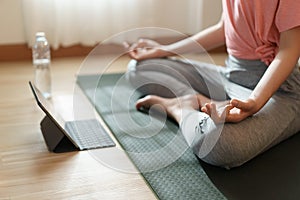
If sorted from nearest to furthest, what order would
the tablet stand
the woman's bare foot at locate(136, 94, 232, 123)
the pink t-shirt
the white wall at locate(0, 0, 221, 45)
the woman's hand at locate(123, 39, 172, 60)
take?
the pink t-shirt → the tablet stand → the woman's bare foot at locate(136, 94, 232, 123) → the woman's hand at locate(123, 39, 172, 60) → the white wall at locate(0, 0, 221, 45)

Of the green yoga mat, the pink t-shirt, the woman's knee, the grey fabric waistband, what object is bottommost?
the green yoga mat

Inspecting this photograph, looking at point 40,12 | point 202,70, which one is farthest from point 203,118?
point 40,12

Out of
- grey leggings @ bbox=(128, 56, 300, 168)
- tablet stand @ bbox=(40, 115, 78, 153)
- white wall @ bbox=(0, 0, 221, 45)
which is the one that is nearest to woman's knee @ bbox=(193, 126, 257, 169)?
grey leggings @ bbox=(128, 56, 300, 168)

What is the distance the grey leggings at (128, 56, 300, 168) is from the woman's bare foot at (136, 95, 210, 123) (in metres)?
0.05

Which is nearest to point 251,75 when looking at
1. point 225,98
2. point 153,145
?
point 225,98

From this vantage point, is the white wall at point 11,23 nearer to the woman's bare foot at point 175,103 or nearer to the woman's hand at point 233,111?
the woman's bare foot at point 175,103

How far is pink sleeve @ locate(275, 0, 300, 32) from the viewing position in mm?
1244

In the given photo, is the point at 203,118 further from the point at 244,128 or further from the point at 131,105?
the point at 131,105

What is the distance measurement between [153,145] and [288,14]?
1.82 feet

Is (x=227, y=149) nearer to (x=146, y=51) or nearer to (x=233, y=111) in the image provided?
(x=233, y=111)

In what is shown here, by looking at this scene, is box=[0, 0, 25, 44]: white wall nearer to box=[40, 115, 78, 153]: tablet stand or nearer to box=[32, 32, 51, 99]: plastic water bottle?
box=[32, 32, 51, 99]: plastic water bottle

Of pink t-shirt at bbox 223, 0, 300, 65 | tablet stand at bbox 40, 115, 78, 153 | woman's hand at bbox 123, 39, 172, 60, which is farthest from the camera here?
woman's hand at bbox 123, 39, 172, 60

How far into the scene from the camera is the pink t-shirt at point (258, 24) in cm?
126

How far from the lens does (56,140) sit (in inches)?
54.4
